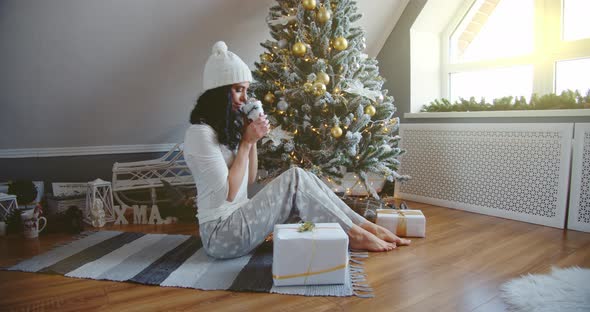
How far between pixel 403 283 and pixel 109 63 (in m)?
2.04

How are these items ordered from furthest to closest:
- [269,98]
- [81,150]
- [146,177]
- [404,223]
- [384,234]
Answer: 1. [81,150]
2. [146,177]
3. [269,98]
4. [404,223]
5. [384,234]

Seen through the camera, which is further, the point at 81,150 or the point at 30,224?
the point at 81,150

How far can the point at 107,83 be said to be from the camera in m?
2.56

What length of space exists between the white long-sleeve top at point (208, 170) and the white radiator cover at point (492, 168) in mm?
1750

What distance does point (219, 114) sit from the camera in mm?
1692

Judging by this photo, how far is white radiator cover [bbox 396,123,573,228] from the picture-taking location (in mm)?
2342

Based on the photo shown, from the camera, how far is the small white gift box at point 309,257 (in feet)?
4.89

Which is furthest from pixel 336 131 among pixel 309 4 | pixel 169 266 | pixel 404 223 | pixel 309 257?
pixel 169 266

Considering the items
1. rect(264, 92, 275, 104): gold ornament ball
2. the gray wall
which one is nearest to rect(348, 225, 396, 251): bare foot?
rect(264, 92, 275, 104): gold ornament ball

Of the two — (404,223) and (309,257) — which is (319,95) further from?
(309,257)

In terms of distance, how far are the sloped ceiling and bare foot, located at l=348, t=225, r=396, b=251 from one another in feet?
5.22

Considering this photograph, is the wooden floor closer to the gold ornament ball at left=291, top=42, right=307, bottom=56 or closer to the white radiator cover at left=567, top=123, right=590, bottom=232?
the white radiator cover at left=567, top=123, right=590, bottom=232

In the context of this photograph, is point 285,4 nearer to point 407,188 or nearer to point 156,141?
point 156,141

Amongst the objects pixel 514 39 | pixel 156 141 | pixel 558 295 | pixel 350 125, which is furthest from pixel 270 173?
pixel 514 39
